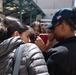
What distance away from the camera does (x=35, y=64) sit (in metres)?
1.86

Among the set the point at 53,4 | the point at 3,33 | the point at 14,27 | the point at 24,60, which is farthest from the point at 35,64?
the point at 53,4

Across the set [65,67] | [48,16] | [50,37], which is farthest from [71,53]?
[48,16]

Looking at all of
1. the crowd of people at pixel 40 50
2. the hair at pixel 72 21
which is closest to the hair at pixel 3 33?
the crowd of people at pixel 40 50

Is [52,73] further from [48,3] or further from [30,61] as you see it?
[48,3]

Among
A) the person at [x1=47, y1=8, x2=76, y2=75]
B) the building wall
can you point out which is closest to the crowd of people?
the person at [x1=47, y1=8, x2=76, y2=75]

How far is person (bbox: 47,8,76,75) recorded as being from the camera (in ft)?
7.37

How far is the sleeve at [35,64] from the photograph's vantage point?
184 cm

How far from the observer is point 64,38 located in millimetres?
2414

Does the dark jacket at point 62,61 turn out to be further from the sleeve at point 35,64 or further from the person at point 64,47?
the sleeve at point 35,64

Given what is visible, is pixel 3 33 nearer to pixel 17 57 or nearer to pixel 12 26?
pixel 12 26

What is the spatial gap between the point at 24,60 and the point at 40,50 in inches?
6.5

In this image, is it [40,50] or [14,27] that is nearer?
[40,50]

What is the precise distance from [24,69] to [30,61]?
67 millimetres

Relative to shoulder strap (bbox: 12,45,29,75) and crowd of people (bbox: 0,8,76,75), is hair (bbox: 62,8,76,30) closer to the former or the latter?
crowd of people (bbox: 0,8,76,75)
